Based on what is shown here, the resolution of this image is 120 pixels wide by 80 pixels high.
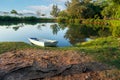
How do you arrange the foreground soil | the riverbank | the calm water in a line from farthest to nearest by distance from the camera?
the calm water → the riverbank → the foreground soil

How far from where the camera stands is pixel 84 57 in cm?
890

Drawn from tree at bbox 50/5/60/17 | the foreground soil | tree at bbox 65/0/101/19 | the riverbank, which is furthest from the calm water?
tree at bbox 50/5/60/17

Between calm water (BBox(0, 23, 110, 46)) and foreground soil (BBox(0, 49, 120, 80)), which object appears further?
calm water (BBox(0, 23, 110, 46))

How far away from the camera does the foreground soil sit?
7637 mm

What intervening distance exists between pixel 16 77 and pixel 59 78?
120 cm

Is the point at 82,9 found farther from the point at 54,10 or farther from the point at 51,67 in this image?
the point at 51,67

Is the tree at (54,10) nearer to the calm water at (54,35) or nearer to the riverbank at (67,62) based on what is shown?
the calm water at (54,35)

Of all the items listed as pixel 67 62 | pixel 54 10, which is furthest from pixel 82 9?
pixel 67 62

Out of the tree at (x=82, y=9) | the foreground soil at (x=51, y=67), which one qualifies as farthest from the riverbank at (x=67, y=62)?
the tree at (x=82, y=9)

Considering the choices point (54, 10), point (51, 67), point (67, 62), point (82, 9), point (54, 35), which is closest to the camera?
point (51, 67)

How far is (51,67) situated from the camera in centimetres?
793

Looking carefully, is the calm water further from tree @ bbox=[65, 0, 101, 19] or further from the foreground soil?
tree @ bbox=[65, 0, 101, 19]

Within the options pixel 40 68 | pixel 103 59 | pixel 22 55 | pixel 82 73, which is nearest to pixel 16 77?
pixel 40 68

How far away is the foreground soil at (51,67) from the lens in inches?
301
